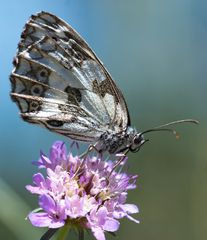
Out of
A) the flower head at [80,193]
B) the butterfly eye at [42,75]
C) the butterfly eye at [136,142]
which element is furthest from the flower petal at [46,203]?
the butterfly eye at [42,75]

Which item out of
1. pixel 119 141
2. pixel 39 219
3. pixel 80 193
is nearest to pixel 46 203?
pixel 39 219

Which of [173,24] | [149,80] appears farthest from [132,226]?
[173,24]

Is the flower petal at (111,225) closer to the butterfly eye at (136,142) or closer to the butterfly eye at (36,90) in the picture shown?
the butterfly eye at (136,142)

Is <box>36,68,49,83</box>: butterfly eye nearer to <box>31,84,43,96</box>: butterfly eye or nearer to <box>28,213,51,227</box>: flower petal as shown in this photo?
<box>31,84,43,96</box>: butterfly eye

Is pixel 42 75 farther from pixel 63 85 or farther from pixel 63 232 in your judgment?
pixel 63 232

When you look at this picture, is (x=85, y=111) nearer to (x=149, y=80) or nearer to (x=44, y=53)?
(x=44, y=53)

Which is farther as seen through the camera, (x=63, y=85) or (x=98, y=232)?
(x=63, y=85)

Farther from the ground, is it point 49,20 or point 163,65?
point 49,20
